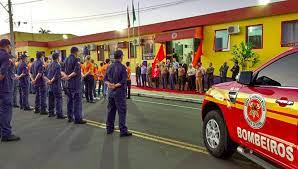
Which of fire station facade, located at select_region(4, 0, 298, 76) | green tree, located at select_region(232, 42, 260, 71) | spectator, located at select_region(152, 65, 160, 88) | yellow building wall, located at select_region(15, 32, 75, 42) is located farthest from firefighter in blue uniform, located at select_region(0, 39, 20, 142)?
yellow building wall, located at select_region(15, 32, 75, 42)

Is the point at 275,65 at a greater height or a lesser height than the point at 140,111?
greater

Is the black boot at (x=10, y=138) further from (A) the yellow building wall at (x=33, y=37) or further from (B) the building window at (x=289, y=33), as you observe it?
(A) the yellow building wall at (x=33, y=37)

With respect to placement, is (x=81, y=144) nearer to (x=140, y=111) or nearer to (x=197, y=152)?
(x=197, y=152)

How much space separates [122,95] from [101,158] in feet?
7.28

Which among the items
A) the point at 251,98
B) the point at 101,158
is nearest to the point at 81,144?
the point at 101,158

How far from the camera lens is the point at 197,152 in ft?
22.4

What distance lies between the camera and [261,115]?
15.9 feet

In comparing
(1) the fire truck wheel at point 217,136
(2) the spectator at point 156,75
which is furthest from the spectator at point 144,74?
(1) the fire truck wheel at point 217,136

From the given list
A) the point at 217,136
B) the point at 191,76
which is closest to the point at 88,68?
the point at 191,76

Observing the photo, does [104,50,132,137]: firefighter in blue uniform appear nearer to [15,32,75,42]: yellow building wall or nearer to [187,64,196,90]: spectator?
[187,64,196,90]: spectator

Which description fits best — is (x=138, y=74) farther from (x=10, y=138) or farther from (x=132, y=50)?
(x=10, y=138)

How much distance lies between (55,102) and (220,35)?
13.9 metres

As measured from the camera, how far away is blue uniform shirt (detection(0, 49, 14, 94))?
325 inches

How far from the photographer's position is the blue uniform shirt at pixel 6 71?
8258 millimetres
